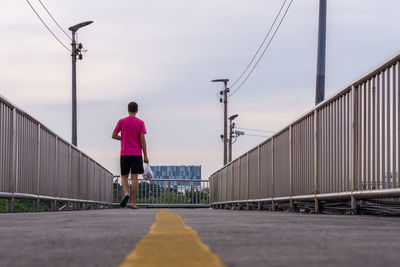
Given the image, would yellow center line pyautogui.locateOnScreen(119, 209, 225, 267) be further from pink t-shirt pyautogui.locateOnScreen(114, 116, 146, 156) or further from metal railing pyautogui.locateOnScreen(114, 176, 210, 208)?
metal railing pyautogui.locateOnScreen(114, 176, 210, 208)

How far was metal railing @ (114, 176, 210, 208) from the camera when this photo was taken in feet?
123

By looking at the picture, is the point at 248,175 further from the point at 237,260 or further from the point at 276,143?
the point at 237,260

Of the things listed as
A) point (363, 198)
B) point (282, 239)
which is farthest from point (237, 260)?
point (363, 198)

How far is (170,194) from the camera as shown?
1487 inches

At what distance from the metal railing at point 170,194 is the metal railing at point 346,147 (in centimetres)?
2356

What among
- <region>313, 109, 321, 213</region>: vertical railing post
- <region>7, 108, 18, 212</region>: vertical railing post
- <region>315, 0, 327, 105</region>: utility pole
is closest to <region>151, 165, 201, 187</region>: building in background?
<region>315, 0, 327, 105</region>: utility pole

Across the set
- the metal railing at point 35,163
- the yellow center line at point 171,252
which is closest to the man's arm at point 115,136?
the metal railing at point 35,163

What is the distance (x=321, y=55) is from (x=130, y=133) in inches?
299

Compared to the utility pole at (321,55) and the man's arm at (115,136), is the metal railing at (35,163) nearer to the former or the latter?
the man's arm at (115,136)

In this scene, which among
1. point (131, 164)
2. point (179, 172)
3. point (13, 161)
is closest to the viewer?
point (13, 161)

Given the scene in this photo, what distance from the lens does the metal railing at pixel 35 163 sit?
9422 mm

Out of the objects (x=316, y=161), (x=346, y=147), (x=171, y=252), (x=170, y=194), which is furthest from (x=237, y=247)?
(x=170, y=194)

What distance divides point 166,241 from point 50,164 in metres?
9.55

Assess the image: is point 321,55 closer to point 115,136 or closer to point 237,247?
point 115,136
